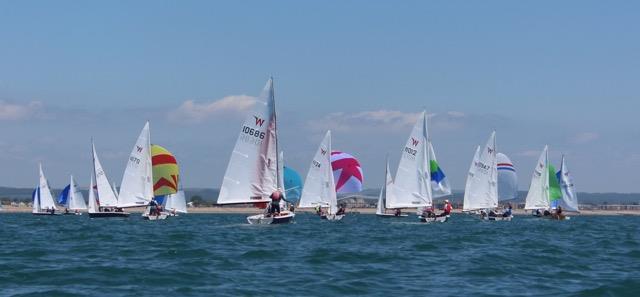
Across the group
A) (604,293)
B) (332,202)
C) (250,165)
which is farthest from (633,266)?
(332,202)

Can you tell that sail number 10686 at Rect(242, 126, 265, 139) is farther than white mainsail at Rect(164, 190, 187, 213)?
No

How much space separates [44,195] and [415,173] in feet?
154

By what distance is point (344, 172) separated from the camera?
89125mm

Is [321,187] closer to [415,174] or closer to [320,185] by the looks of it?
[320,185]

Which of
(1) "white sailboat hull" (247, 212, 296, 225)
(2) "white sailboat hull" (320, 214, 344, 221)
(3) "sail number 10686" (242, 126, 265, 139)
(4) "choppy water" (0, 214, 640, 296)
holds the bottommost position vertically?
(4) "choppy water" (0, 214, 640, 296)

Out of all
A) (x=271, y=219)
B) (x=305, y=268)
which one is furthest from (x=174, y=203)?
(x=305, y=268)

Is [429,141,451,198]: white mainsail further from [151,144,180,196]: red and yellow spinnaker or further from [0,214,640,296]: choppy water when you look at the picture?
[0,214,640,296]: choppy water

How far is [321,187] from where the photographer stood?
75.1 m

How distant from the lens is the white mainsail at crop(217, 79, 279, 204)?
4675 cm

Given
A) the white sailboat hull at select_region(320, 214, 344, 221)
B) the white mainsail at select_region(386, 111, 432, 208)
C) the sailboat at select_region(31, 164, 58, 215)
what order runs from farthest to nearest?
the sailboat at select_region(31, 164, 58, 215), the white sailboat hull at select_region(320, 214, 344, 221), the white mainsail at select_region(386, 111, 432, 208)

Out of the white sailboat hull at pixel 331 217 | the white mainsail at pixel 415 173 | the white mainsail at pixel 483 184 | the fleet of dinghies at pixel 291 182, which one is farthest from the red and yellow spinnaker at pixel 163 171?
the white mainsail at pixel 483 184

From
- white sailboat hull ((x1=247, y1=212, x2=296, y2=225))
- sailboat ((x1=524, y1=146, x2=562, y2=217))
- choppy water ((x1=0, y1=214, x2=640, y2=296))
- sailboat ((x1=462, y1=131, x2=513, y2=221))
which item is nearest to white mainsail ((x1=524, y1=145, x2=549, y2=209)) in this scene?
sailboat ((x1=524, y1=146, x2=562, y2=217))

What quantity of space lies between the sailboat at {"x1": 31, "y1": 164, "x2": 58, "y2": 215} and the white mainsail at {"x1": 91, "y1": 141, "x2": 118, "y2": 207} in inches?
937

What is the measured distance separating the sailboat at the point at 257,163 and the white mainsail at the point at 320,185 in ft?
81.7
